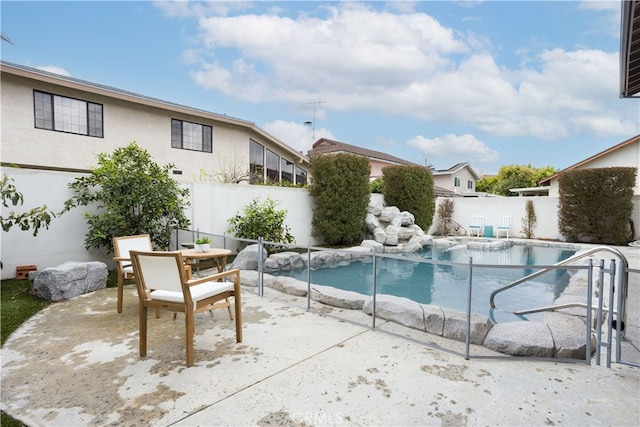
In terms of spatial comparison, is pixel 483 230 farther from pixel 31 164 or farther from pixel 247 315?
pixel 31 164

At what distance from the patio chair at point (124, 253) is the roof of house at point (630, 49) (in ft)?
19.8

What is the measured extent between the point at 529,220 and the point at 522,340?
14.3 metres

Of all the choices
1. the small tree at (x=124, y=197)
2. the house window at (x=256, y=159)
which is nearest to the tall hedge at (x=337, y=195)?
the house window at (x=256, y=159)

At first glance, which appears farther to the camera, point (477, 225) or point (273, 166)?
point (273, 166)

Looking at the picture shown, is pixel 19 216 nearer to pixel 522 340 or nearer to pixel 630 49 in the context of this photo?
pixel 522 340

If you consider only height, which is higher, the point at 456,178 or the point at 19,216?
the point at 456,178

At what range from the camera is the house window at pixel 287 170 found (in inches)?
709

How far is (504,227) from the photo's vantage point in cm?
1555

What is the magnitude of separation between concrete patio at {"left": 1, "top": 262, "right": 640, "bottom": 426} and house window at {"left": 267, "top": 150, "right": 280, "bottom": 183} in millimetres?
13286

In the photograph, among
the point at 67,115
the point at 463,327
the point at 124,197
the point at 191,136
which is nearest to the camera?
the point at 463,327

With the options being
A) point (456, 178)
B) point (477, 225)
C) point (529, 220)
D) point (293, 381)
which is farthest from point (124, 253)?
point (456, 178)

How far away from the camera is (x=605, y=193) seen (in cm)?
1227

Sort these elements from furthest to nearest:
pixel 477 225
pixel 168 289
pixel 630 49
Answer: pixel 477 225, pixel 630 49, pixel 168 289

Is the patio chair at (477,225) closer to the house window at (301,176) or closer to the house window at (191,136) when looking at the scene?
the house window at (301,176)
